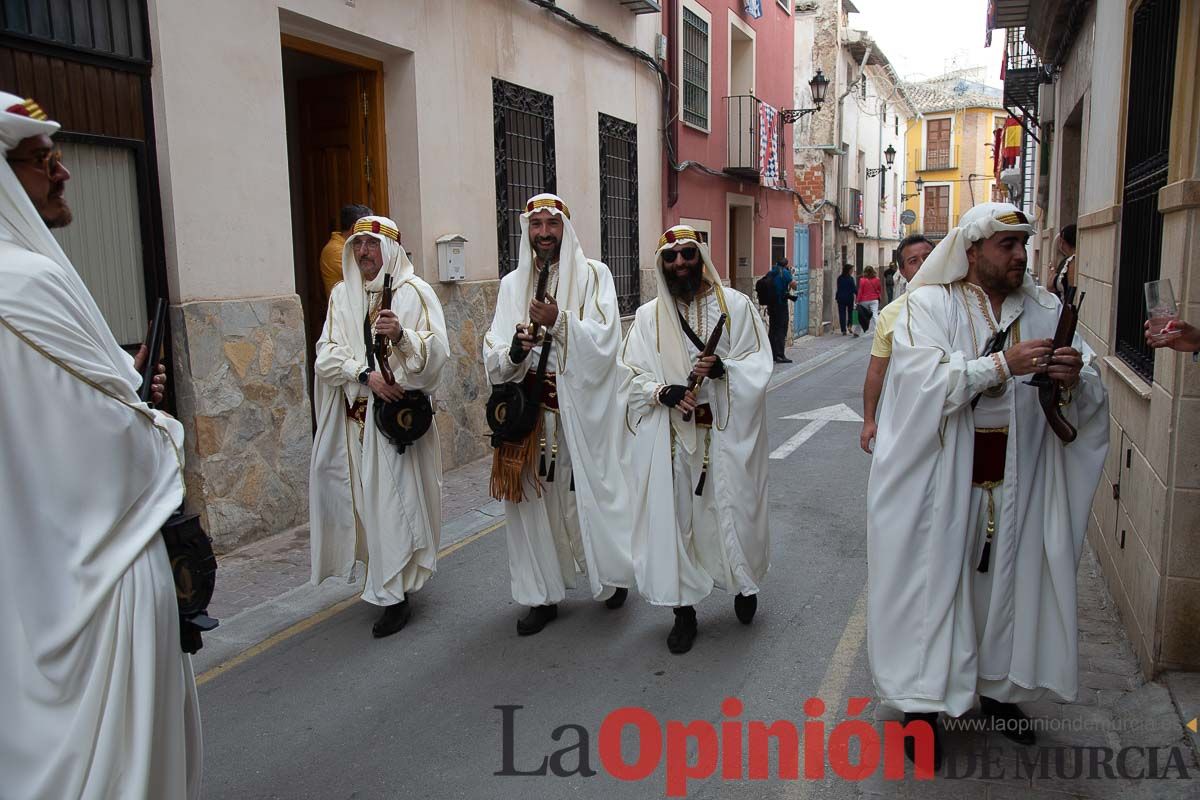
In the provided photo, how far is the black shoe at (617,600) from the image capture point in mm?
5059

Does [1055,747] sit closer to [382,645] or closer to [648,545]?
[648,545]

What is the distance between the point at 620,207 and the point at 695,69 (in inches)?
167

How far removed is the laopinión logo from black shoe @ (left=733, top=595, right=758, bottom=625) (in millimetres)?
958

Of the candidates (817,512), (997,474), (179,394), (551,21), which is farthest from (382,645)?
(551,21)

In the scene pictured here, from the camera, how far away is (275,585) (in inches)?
219

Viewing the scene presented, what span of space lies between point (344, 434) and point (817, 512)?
3587mm

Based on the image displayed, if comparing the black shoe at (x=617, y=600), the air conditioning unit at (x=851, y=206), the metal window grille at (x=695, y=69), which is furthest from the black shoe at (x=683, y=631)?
the air conditioning unit at (x=851, y=206)

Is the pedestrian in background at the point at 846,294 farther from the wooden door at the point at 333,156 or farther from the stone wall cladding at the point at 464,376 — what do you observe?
the wooden door at the point at 333,156

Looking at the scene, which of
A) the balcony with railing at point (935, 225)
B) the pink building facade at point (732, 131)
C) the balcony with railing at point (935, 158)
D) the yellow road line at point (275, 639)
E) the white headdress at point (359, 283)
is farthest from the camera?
the balcony with railing at point (935, 225)

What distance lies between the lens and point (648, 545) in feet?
14.7

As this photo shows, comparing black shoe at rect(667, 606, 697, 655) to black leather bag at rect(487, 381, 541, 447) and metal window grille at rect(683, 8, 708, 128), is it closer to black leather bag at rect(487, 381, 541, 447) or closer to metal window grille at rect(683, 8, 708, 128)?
black leather bag at rect(487, 381, 541, 447)

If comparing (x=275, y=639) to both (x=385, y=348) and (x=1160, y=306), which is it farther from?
(x=1160, y=306)

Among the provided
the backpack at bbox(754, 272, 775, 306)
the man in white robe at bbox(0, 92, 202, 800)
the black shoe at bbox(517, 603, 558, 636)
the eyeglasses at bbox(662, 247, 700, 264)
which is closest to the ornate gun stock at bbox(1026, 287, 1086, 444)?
the eyeglasses at bbox(662, 247, 700, 264)

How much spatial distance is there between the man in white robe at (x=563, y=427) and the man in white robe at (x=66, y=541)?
8.30 feet
